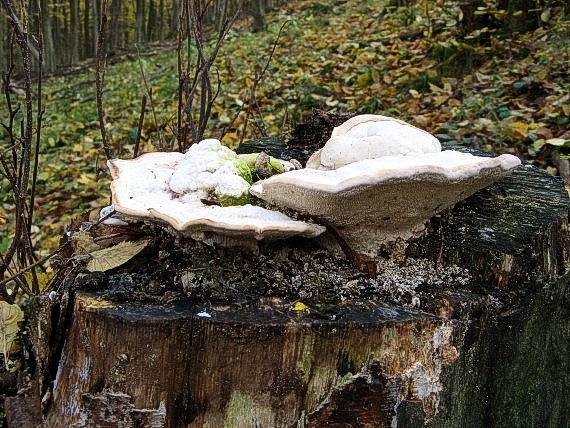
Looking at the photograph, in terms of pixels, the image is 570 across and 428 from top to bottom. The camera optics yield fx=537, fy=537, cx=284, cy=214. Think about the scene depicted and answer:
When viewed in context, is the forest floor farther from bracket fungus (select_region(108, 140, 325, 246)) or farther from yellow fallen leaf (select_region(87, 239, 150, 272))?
yellow fallen leaf (select_region(87, 239, 150, 272))

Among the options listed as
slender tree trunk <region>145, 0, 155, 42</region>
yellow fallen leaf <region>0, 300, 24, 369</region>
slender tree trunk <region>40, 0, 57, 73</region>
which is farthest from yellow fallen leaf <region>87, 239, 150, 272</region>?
slender tree trunk <region>145, 0, 155, 42</region>

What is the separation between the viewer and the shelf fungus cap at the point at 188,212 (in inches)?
58.9

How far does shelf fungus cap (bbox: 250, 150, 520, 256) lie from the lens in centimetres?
137

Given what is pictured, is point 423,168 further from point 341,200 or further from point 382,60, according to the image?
point 382,60

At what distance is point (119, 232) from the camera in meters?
2.09

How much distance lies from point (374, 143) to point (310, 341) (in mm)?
693

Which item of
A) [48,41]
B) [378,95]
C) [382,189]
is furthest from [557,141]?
[48,41]

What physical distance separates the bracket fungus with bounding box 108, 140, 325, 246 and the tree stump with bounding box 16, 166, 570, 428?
20 centimetres

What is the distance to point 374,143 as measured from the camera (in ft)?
5.93

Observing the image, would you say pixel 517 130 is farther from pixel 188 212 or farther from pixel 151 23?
pixel 151 23

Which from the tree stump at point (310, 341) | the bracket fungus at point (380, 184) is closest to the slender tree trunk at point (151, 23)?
the bracket fungus at point (380, 184)

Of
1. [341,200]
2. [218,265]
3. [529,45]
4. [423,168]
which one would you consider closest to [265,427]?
[218,265]

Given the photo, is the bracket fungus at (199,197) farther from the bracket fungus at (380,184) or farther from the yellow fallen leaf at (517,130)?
the yellow fallen leaf at (517,130)

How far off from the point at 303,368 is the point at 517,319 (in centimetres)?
82
